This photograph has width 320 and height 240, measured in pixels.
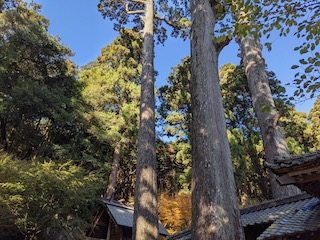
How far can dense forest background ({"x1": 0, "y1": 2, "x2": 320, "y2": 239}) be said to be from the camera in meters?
11.5

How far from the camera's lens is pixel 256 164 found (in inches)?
545

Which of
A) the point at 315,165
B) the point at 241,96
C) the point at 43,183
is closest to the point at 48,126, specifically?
the point at 43,183

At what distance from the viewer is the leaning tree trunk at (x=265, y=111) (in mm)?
6133

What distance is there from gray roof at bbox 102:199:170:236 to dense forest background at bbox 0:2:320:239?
1.89 feet

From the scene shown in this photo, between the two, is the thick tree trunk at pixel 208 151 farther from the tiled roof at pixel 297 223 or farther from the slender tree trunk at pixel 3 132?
the slender tree trunk at pixel 3 132

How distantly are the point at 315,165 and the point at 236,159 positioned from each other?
10043mm

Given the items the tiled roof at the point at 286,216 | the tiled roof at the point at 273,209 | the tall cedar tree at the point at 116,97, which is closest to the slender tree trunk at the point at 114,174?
→ the tall cedar tree at the point at 116,97

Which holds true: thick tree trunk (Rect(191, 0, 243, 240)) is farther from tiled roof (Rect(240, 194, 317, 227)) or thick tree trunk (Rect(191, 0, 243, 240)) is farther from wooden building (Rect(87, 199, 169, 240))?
wooden building (Rect(87, 199, 169, 240))

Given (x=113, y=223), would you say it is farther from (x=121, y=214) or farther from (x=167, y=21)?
(x=167, y=21)

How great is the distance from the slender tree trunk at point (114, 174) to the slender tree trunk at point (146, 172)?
659 cm

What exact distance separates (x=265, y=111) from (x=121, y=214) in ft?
19.5

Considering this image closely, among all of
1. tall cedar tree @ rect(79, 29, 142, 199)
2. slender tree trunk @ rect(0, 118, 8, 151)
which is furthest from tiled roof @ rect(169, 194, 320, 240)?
slender tree trunk @ rect(0, 118, 8, 151)

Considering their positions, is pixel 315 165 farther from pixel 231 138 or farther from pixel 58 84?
pixel 58 84

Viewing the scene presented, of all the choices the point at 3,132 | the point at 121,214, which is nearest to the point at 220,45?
the point at 121,214
